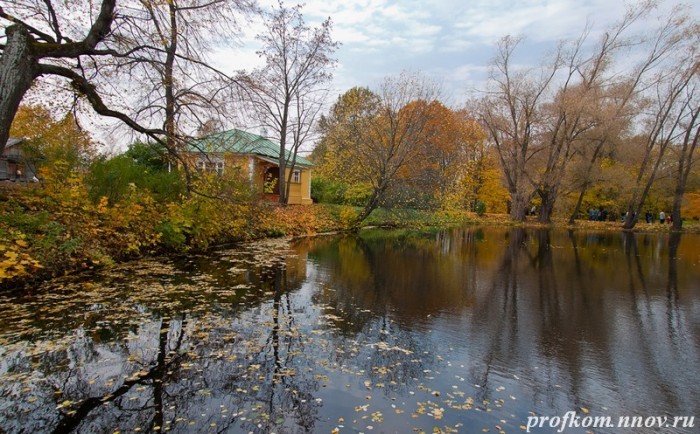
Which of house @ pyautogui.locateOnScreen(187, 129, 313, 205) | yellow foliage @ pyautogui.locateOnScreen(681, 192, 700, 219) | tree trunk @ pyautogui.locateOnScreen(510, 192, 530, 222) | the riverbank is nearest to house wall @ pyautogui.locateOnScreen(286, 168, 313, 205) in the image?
house @ pyautogui.locateOnScreen(187, 129, 313, 205)

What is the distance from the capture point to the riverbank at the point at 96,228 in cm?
793

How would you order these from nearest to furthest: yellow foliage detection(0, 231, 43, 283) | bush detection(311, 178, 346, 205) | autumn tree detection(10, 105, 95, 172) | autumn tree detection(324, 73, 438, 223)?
yellow foliage detection(0, 231, 43, 283)
autumn tree detection(10, 105, 95, 172)
autumn tree detection(324, 73, 438, 223)
bush detection(311, 178, 346, 205)

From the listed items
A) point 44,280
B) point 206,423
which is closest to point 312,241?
point 44,280

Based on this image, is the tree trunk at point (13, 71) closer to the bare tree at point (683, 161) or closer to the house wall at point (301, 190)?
the house wall at point (301, 190)

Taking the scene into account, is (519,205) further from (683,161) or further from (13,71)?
(13,71)

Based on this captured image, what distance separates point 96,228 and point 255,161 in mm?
16653

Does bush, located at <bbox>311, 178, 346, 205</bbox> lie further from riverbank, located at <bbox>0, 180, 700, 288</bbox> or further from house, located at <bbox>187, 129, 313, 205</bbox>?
riverbank, located at <bbox>0, 180, 700, 288</bbox>

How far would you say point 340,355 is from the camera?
5355 millimetres

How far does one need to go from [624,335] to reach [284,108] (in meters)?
21.1

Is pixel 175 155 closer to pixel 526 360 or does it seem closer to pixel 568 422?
pixel 526 360

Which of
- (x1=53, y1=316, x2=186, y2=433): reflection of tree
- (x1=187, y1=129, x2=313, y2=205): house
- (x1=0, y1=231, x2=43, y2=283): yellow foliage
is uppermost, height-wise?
(x1=187, y1=129, x2=313, y2=205): house

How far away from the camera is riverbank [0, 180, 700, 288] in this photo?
312 inches

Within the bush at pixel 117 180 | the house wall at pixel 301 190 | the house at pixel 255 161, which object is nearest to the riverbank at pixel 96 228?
the bush at pixel 117 180

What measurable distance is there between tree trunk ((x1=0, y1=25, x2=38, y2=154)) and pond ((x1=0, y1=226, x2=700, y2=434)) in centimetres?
315
